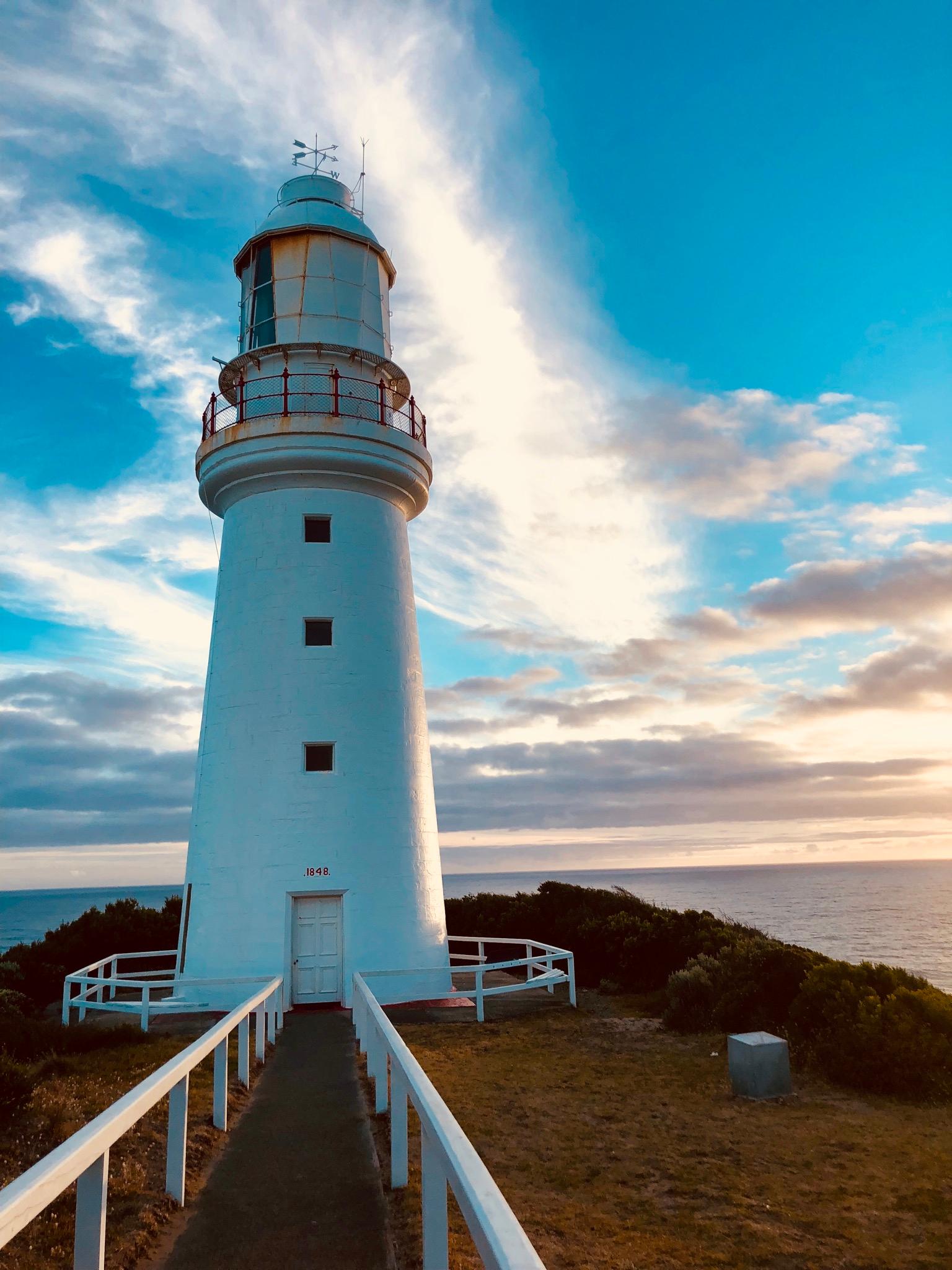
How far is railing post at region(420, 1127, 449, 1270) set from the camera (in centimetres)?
395

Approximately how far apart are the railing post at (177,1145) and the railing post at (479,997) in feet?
28.0

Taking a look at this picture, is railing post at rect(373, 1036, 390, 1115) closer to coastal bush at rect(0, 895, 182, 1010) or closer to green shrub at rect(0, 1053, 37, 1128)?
green shrub at rect(0, 1053, 37, 1128)

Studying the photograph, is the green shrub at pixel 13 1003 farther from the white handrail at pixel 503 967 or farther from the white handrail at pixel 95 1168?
the white handrail at pixel 95 1168

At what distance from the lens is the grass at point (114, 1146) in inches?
200

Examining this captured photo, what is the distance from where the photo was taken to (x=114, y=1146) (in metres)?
6.82

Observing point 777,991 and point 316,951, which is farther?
point 316,951

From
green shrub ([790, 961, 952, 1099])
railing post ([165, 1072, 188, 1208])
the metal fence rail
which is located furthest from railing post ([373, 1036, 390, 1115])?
the metal fence rail

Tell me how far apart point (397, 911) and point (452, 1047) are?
3.68m

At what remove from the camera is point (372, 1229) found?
529cm

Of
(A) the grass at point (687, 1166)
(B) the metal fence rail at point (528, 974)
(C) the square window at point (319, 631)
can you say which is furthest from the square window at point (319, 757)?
(A) the grass at point (687, 1166)

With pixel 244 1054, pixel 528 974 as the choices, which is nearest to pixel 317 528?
pixel 528 974

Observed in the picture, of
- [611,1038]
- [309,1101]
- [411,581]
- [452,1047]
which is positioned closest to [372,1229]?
[309,1101]

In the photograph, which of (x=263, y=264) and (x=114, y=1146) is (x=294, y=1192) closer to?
(x=114, y=1146)

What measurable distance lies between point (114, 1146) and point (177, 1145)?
1512 millimetres
